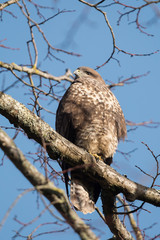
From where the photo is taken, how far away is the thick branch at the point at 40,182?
2150mm

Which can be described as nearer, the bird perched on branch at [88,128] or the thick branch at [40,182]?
the thick branch at [40,182]

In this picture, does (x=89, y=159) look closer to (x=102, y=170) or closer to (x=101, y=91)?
(x=102, y=170)

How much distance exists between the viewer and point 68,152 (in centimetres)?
344

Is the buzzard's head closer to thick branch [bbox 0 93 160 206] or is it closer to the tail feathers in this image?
the tail feathers

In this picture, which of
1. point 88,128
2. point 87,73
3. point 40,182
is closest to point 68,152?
point 88,128

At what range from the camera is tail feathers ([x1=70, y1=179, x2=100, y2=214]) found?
4.25 metres

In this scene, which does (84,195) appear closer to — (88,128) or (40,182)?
(88,128)

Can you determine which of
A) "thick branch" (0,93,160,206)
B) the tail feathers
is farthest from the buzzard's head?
"thick branch" (0,93,160,206)

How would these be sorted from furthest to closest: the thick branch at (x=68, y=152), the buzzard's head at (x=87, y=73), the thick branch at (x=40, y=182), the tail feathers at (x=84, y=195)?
the buzzard's head at (x=87, y=73) → the tail feathers at (x=84, y=195) → the thick branch at (x=68, y=152) → the thick branch at (x=40, y=182)

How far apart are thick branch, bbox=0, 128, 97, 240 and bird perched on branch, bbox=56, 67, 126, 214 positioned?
1984 mm

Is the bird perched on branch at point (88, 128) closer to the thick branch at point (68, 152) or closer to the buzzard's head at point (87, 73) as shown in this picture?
the thick branch at point (68, 152)

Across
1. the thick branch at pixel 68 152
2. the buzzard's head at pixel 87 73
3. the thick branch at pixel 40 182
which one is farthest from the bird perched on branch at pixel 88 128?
the thick branch at pixel 40 182

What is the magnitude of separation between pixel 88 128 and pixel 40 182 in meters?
2.33

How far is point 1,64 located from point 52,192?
1.30 meters
